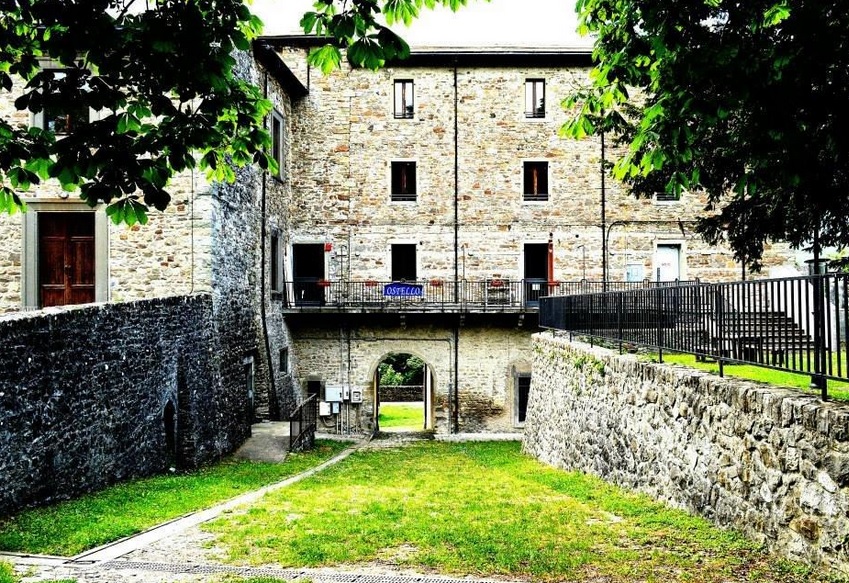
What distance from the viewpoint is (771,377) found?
845 centimetres

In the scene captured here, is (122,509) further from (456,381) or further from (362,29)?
(456,381)

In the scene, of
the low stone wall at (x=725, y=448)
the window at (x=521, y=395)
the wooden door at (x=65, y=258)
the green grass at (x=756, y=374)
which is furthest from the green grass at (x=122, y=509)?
the window at (x=521, y=395)

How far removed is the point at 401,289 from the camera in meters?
22.8

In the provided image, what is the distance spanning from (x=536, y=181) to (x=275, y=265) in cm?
878

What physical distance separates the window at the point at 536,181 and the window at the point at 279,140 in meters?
7.75

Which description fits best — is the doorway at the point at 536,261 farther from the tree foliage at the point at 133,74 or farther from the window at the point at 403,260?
the tree foliage at the point at 133,74

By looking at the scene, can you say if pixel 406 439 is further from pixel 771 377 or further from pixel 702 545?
pixel 702 545

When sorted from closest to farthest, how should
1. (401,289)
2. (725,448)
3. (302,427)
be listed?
(725,448) → (302,427) → (401,289)

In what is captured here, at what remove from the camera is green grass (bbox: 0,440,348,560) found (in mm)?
6736

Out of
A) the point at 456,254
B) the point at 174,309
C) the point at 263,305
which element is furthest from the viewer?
the point at 456,254

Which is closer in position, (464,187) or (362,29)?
(362,29)

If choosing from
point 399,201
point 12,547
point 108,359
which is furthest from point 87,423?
point 399,201

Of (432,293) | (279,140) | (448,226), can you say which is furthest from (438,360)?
(279,140)

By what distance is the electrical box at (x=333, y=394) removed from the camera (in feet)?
75.8
